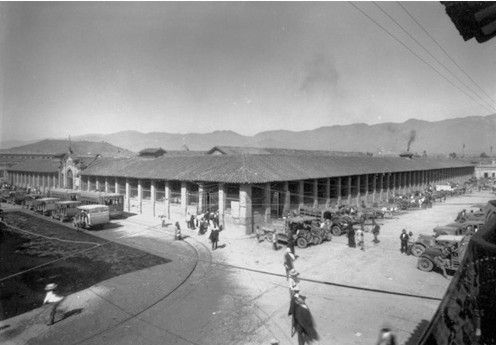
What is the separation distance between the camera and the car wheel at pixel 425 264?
15.4 metres

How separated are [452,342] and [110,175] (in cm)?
3746

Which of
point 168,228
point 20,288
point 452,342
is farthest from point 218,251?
point 452,342

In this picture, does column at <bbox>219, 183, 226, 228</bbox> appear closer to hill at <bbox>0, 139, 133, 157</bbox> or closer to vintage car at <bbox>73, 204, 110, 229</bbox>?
vintage car at <bbox>73, 204, 110, 229</bbox>

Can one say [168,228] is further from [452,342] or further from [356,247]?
[452,342]

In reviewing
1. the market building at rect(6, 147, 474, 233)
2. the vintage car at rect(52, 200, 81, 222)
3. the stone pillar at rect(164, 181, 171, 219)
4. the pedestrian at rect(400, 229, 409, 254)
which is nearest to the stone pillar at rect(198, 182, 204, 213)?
the market building at rect(6, 147, 474, 233)

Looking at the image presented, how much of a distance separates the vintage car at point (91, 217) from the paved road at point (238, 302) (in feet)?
28.8

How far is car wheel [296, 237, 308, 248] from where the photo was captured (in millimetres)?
19922

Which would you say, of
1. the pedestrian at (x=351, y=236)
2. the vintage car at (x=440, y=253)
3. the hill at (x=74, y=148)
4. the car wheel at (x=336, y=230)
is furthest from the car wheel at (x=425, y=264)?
the hill at (x=74, y=148)

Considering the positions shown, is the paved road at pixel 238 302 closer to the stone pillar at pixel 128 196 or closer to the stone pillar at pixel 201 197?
the stone pillar at pixel 201 197

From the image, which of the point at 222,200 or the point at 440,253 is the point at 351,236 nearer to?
the point at 440,253

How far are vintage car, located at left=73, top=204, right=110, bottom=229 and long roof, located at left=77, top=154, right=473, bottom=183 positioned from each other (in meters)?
5.99

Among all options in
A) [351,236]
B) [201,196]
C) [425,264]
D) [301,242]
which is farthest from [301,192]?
[425,264]

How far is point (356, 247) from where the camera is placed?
2000 centimetres

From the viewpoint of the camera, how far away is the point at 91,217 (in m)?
25.0
